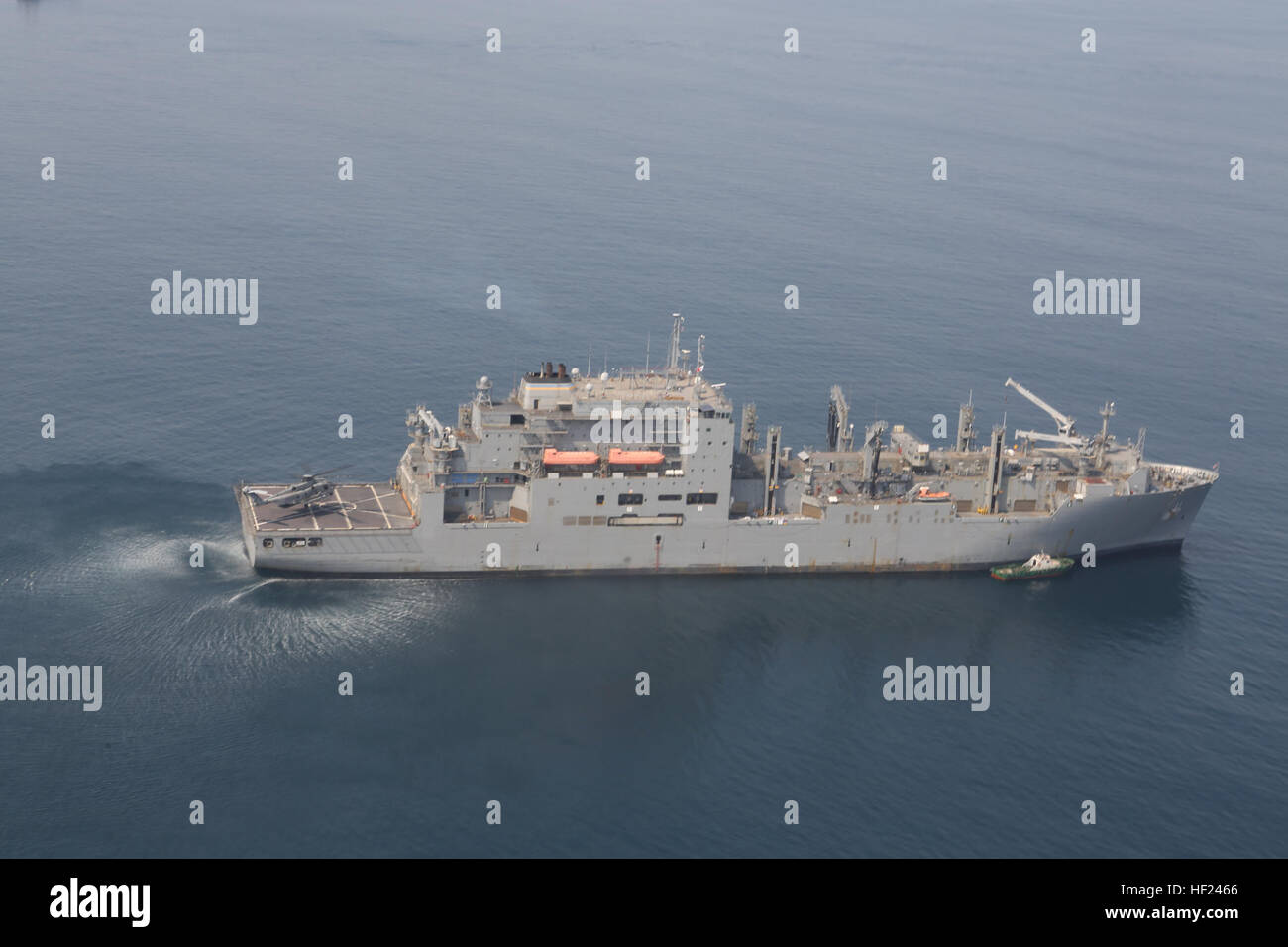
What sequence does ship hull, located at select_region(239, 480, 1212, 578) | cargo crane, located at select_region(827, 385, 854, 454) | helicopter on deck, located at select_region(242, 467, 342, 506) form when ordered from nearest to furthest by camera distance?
ship hull, located at select_region(239, 480, 1212, 578), helicopter on deck, located at select_region(242, 467, 342, 506), cargo crane, located at select_region(827, 385, 854, 454)

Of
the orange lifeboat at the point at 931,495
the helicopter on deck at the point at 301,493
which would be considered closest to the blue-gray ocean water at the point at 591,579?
the helicopter on deck at the point at 301,493

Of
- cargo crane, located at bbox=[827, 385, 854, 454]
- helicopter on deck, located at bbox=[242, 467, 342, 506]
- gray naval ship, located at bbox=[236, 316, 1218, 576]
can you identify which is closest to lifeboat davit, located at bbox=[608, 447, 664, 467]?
gray naval ship, located at bbox=[236, 316, 1218, 576]

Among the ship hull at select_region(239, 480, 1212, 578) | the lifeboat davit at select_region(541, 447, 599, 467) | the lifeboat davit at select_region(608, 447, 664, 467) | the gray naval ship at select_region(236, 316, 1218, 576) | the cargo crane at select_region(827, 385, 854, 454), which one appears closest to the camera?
the ship hull at select_region(239, 480, 1212, 578)

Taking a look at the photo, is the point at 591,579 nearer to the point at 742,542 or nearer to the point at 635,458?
the point at 635,458

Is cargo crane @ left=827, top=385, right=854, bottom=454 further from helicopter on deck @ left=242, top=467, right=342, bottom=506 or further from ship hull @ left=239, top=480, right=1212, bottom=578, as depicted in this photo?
helicopter on deck @ left=242, top=467, right=342, bottom=506

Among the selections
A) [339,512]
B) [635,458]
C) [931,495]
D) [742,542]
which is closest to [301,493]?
[339,512]

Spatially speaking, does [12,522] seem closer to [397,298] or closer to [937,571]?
[397,298]
